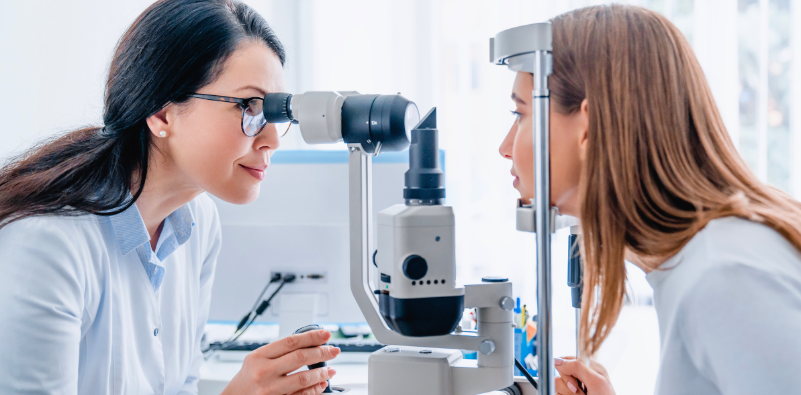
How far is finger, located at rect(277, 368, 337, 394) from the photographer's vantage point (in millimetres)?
887

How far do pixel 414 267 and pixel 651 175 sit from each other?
34cm

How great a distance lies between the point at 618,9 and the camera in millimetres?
784

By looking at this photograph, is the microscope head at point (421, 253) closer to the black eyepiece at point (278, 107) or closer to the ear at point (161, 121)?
the black eyepiece at point (278, 107)

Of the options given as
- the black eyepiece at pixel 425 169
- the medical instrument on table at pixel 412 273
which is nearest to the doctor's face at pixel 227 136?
the medical instrument on table at pixel 412 273

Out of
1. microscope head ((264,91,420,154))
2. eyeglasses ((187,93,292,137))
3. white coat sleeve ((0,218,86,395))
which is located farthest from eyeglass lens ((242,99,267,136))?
white coat sleeve ((0,218,86,395))

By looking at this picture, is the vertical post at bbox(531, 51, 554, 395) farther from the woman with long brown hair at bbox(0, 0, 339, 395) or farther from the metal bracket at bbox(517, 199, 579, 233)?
the woman with long brown hair at bbox(0, 0, 339, 395)

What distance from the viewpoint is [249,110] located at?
38.6 inches

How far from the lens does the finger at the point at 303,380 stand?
89 centimetres

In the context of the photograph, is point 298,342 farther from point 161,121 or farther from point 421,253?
point 161,121

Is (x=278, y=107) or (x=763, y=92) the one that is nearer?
(x=278, y=107)

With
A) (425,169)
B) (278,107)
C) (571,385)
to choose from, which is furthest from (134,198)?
(571,385)

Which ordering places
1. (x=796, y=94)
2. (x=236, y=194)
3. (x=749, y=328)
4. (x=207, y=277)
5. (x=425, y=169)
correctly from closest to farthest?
1. (x=749, y=328)
2. (x=425, y=169)
3. (x=236, y=194)
4. (x=207, y=277)
5. (x=796, y=94)

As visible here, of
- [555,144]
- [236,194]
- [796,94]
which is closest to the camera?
[555,144]

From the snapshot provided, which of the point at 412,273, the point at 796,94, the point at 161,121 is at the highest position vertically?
the point at 796,94
